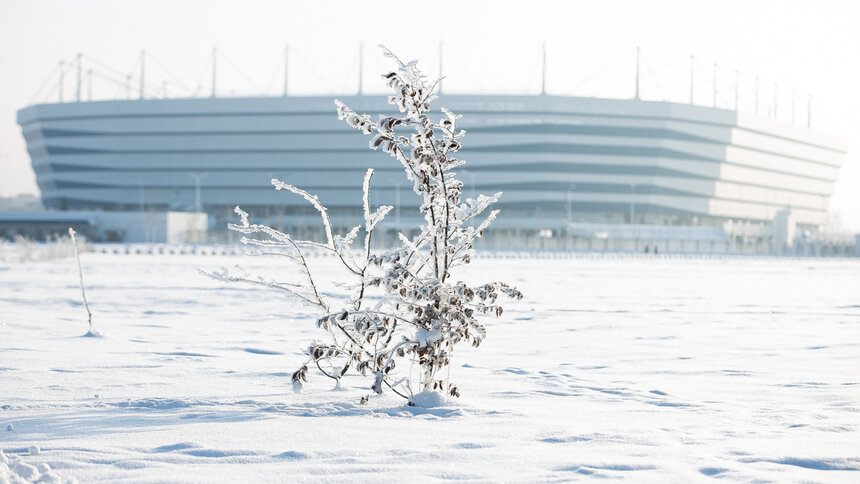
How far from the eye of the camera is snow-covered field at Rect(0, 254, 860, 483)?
5.62 meters

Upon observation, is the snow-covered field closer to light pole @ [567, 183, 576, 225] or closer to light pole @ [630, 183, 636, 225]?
light pole @ [567, 183, 576, 225]

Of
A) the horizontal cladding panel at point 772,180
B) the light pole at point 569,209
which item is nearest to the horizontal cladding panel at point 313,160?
the light pole at point 569,209

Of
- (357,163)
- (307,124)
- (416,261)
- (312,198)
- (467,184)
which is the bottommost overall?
(416,261)

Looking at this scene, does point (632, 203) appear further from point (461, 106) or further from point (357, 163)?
point (357, 163)

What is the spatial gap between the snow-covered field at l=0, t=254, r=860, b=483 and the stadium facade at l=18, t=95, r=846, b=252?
96027 millimetres

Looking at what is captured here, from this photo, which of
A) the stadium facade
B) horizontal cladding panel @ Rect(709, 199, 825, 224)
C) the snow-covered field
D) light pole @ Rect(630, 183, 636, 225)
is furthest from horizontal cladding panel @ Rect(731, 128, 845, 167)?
the snow-covered field

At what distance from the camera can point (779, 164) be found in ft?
431

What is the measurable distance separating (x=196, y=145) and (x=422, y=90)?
378 ft

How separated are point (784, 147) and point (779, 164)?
2456 millimetres

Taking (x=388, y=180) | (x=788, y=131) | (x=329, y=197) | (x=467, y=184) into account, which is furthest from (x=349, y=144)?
(x=788, y=131)

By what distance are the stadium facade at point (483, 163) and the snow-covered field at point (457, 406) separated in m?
96.0

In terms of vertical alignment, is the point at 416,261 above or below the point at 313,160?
below

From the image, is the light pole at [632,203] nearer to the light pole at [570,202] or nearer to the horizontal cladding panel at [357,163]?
the horizontal cladding panel at [357,163]

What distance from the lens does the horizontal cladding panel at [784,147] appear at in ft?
404
